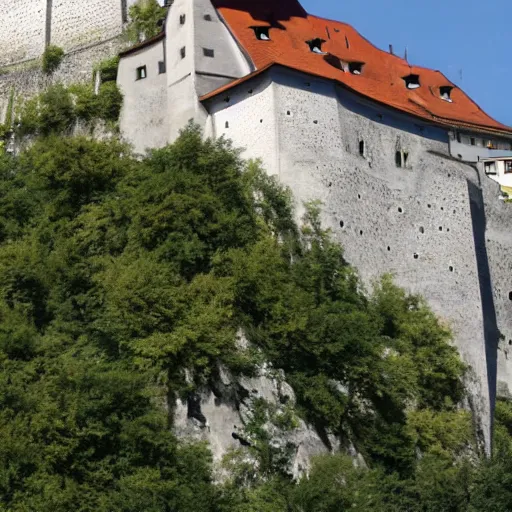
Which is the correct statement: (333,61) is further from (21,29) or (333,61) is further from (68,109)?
(21,29)

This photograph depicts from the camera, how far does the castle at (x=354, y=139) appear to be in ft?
138

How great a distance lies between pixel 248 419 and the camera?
3416cm

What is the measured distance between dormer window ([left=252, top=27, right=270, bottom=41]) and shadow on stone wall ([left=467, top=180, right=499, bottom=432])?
8.96 metres

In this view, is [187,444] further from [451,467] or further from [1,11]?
[1,11]

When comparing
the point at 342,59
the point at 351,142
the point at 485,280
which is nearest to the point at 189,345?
the point at 351,142

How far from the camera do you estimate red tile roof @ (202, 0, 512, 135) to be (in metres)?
44.9

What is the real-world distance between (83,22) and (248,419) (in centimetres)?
2455

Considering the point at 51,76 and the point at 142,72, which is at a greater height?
the point at 51,76

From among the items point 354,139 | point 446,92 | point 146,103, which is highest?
point 446,92

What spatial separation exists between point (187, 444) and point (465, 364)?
13.2 meters

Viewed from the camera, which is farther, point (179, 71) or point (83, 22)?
point (83, 22)

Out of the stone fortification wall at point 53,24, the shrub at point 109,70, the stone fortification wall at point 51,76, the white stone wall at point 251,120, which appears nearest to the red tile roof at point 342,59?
the white stone wall at point 251,120

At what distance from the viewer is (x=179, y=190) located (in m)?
38.5

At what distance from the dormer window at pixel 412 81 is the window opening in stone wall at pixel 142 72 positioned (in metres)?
10.8
